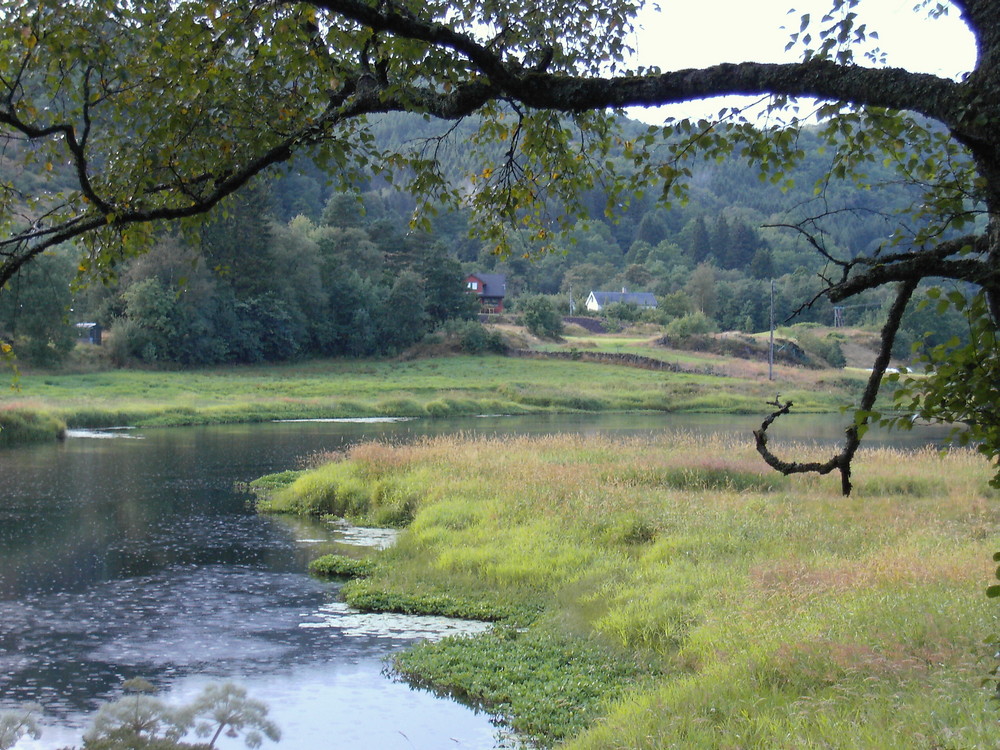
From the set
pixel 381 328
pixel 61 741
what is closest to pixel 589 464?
pixel 61 741

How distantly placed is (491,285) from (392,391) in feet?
186

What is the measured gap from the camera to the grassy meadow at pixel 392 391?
45.1 meters

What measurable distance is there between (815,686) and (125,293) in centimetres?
5927

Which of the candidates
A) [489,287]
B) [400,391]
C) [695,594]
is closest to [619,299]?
[489,287]

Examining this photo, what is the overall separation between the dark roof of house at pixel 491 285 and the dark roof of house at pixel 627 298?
14.3 m

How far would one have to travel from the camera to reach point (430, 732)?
30.7 feet

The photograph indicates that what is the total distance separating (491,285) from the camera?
112188 mm

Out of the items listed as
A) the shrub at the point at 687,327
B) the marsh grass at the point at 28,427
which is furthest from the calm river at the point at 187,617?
the shrub at the point at 687,327

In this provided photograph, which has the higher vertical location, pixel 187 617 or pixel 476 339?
pixel 476 339

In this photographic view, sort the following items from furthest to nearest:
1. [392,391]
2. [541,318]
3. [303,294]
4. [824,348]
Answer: [541,318]
[824,348]
[303,294]
[392,391]

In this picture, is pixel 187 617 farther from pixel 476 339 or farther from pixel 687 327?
pixel 687 327

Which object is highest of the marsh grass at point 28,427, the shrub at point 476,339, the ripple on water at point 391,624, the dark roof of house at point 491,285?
→ the dark roof of house at point 491,285

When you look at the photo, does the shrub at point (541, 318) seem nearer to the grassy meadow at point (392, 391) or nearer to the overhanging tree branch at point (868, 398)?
the grassy meadow at point (392, 391)

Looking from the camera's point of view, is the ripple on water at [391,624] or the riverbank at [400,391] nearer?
the ripple on water at [391,624]
